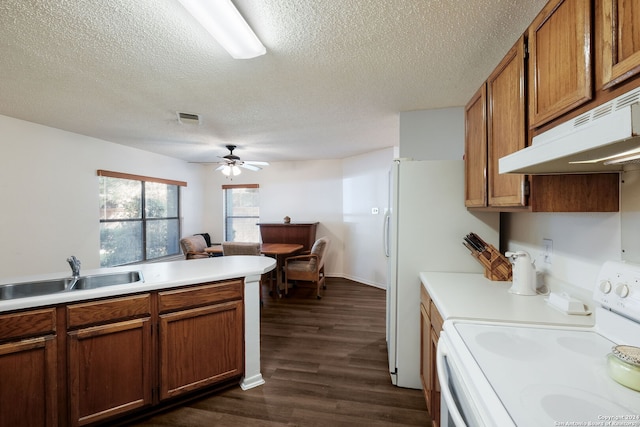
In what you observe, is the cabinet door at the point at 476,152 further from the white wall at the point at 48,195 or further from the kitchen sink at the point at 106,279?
the white wall at the point at 48,195

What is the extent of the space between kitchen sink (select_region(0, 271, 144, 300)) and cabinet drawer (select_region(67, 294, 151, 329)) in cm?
19

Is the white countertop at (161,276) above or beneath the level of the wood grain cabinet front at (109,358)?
above

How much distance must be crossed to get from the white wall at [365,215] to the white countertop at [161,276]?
2.64 meters

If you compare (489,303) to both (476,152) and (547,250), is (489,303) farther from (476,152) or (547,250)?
(476,152)

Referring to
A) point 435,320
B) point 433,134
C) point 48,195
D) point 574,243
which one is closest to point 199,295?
point 435,320

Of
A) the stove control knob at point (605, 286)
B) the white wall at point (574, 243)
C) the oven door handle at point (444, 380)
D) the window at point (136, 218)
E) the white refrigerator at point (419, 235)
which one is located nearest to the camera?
the oven door handle at point (444, 380)

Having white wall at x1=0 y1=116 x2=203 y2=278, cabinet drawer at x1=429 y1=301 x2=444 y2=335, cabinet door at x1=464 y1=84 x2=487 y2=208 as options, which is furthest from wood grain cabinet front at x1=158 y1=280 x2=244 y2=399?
white wall at x1=0 y1=116 x2=203 y2=278

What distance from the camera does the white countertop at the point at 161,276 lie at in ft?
4.63

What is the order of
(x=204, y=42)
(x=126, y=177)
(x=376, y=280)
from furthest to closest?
(x=376, y=280) < (x=126, y=177) < (x=204, y=42)

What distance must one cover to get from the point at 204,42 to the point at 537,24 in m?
1.70

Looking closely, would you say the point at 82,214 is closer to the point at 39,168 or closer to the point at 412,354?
the point at 39,168

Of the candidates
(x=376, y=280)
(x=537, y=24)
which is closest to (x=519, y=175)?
(x=537, y=24)

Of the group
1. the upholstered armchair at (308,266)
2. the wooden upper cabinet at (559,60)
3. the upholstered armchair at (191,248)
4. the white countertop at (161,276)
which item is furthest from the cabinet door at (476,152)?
the upholstered armchair at (191,248)

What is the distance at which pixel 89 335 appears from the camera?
1.53 meters
